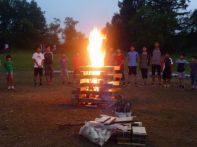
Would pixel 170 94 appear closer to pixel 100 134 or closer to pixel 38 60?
pixel 38 60

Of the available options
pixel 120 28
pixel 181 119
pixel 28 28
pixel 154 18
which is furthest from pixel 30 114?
pixel 28 28

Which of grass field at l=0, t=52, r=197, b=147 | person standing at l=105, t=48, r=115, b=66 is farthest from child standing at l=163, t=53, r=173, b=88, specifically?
person standing at l=105, t=48, r=115, b=66

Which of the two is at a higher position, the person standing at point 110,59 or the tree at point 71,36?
the tree at point 71,36

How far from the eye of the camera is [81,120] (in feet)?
33.1

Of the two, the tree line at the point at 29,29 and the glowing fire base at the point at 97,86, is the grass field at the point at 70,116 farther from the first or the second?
the tree line at the point at 29,29

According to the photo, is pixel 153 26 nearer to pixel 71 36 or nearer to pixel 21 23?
pixel 71 36

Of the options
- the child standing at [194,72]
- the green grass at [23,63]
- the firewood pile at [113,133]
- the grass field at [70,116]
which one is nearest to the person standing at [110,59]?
the grass field at [70,116]

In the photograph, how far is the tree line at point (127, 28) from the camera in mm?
48969

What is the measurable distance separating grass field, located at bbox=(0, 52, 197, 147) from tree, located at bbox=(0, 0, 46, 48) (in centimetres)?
6069

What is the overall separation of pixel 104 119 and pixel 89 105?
3907 millimetres

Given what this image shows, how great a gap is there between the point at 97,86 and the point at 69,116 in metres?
2.07

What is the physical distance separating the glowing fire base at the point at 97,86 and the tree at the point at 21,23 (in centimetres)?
6413

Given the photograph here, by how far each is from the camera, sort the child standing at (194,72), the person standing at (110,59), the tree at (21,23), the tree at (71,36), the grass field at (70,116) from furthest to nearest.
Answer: the tree at (21,23) < the tree at (71,36) < the person standing at (110,59) < the child standing at (194,72) < the grass field at (70,116)

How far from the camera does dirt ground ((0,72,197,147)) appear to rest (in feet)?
27.0
